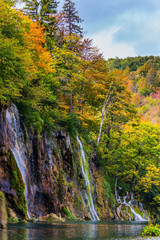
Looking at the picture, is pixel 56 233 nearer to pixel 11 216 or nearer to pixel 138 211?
pixel 11 216

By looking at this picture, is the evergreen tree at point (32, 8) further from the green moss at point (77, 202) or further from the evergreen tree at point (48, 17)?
the green moss at point (77, 202)

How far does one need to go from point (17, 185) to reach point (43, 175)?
4.78 metres

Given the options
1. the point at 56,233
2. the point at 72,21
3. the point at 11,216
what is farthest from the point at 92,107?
the point at 56,233

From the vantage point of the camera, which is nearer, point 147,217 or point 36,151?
point 36,151

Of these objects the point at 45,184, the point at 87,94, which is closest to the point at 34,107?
the point at 45,184

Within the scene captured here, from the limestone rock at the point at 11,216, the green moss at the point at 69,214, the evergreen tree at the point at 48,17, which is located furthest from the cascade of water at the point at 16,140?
the evergreen tree at the point at 48,17

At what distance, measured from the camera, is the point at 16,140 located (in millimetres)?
17141

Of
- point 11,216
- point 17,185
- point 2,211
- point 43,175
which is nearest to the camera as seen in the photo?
point 2,211

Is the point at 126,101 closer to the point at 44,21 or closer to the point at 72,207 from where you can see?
the point at 44,21

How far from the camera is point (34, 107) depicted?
19297mm

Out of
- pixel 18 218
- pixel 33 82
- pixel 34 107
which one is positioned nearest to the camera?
pixel 18 218

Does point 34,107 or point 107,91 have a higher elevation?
point 107,91

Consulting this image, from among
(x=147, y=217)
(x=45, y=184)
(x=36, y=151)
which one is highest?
(x=36, y=151)

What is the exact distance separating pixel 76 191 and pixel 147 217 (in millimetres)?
18578
